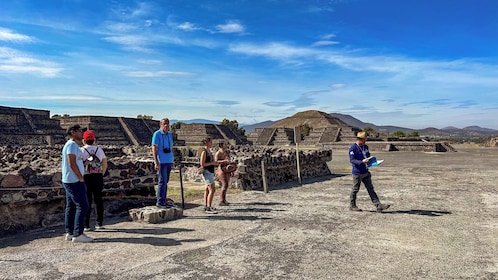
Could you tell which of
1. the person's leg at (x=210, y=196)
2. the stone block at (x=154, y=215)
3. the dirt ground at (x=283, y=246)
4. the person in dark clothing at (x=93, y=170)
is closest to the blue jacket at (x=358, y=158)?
the dirt ground at (x=283, y=246)

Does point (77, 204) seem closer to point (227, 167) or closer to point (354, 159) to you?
point (227, 167)

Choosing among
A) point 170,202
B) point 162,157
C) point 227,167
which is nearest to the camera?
point 162,157

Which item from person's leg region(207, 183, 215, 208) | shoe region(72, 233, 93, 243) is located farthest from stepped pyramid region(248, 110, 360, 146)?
shoe region(72, 233, 93, 243)

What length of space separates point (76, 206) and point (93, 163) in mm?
883

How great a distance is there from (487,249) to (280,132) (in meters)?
50.1

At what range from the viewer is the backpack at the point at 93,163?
6.79 m

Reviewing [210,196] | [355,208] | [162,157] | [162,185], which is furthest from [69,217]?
[355,208]

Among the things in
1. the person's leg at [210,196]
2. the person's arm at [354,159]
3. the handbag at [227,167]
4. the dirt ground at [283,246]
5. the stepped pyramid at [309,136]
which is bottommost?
the dirt ground at [283,246]

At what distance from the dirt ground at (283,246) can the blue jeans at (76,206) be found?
29 cm

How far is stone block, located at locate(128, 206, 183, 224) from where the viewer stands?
7348 mm

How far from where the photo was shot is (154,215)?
7375mm

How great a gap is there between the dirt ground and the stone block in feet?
0.59

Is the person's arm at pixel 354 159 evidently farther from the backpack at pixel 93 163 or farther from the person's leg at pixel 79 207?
the person's leg at pixel 79 207

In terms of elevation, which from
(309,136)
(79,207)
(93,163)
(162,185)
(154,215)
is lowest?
(154,215)
